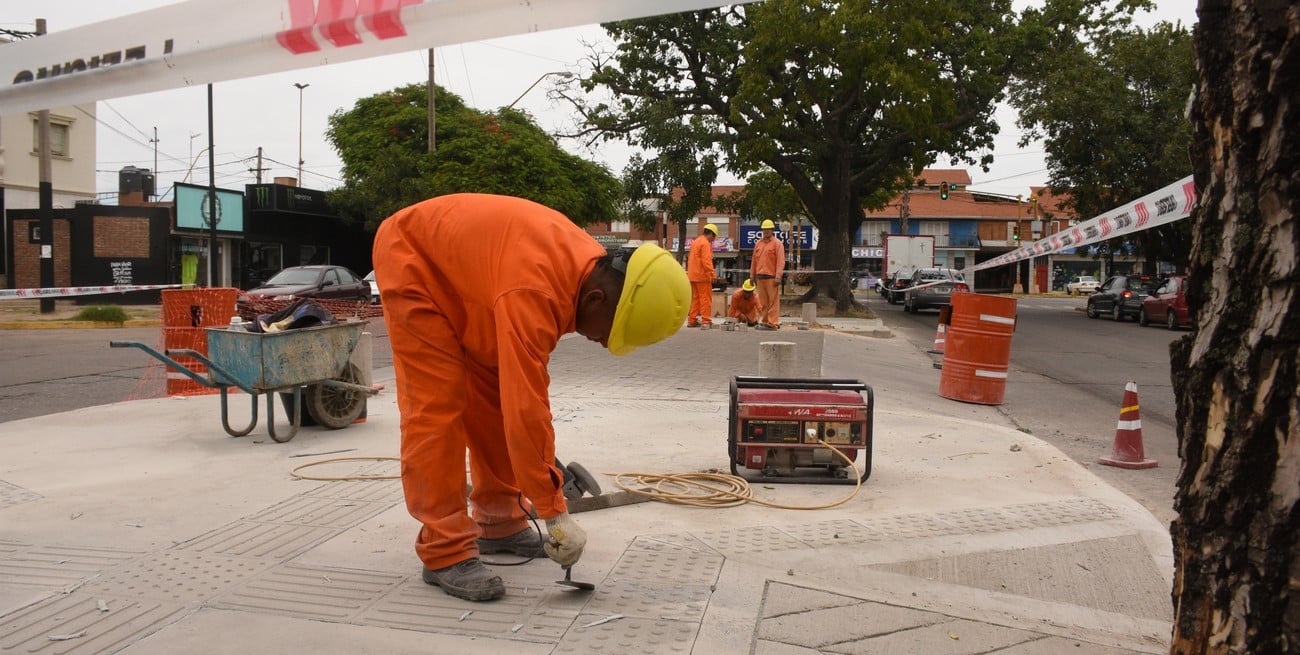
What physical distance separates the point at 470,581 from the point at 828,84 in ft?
76.5

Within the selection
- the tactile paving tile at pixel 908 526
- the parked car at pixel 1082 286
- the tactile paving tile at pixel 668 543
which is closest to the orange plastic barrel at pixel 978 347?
the tactile paving tile at pixel 908 526

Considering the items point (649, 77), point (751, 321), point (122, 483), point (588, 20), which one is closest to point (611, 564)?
point (588, 20)

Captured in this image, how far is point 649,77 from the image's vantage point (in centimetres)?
2628

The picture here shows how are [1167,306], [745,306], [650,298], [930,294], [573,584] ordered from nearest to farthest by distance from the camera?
[650,298] < [573,584] < [745,306] < [1167,306] < [930,294]

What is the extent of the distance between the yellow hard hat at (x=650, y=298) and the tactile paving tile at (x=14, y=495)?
361cm

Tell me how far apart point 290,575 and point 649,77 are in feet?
78.2

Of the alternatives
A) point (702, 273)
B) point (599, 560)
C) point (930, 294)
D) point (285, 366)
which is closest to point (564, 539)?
point (599, 560)

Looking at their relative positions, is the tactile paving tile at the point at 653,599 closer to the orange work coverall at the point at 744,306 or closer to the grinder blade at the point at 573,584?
the grinder blade at the point at 573,584

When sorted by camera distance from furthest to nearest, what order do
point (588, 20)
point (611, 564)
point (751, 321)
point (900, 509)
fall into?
point (751, 321)
point (900, 509)
point (588, 20)
point (611, 564)

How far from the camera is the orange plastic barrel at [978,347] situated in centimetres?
960

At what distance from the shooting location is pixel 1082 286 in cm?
6738

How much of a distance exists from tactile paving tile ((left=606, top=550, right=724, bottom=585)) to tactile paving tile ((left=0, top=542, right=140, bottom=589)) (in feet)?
7.04

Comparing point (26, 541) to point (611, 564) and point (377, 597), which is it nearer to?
point (377, 597)

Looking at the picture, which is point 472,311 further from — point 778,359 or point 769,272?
point 769,272
